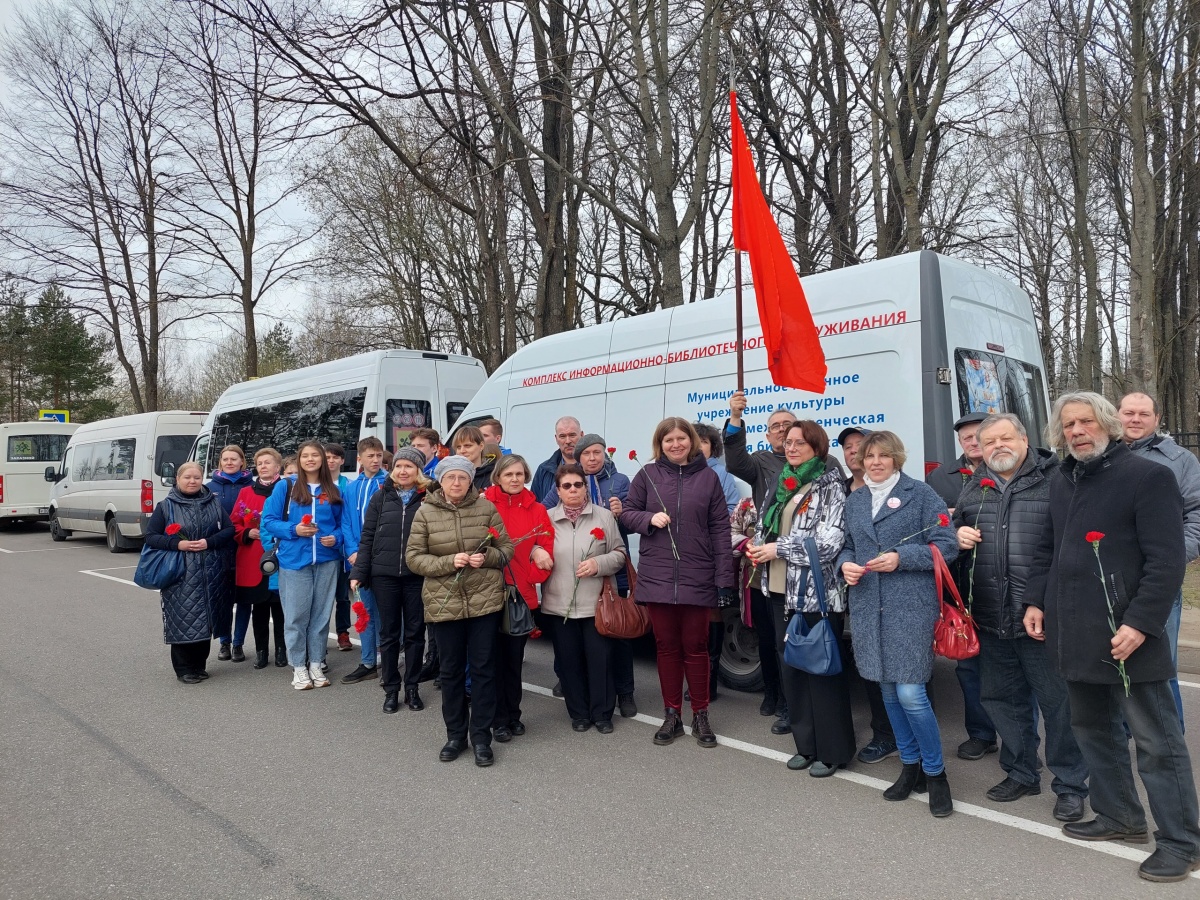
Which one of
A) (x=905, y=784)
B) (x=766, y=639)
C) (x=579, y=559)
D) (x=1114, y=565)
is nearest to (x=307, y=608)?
(x=579, y=559)

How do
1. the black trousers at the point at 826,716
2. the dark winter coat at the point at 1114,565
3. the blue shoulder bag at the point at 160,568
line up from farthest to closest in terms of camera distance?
1. the blue shoulder bag at the point at 160,568
2. the black trousers at the point at 826,716
3. the dark winter coat at the point at 1114,565

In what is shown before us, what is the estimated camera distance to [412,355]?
10195mm

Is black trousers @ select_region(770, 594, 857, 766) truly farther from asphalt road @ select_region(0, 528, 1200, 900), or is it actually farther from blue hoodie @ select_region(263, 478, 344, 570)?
blue hoodie @ select_region(263, 478, 344, 570)

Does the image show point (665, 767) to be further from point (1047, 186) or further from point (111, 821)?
point (1047, 186)

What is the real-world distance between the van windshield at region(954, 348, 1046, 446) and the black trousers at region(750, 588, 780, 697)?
1.60 metres

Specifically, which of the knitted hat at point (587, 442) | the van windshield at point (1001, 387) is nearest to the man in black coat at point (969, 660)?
the van windshield at point (1001, 387)

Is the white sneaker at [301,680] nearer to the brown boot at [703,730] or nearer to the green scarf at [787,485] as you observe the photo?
the brown boot at [703,730]

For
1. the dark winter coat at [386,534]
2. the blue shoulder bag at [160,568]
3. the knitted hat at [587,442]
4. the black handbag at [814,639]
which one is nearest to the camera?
the black handbag at [814,639]

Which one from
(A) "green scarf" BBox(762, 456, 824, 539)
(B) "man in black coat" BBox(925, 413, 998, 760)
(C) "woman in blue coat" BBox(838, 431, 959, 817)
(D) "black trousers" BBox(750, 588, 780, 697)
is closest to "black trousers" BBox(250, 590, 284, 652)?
(D) "black trousers" BBox(750, 588, 780, 697)

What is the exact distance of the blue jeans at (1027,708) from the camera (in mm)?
3596

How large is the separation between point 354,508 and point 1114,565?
4792 millimetres

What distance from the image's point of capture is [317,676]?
19.6ft

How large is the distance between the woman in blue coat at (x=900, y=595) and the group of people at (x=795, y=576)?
0.03ft

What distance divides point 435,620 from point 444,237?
65.0 ft
